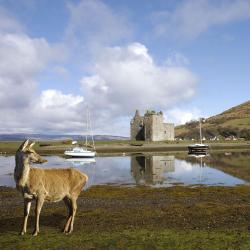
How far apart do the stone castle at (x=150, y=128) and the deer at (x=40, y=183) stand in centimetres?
13258

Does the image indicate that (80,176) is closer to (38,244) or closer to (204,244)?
(38,244)

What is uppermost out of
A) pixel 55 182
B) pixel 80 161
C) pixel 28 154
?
pixel 28 154

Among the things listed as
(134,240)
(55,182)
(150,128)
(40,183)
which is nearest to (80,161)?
(55,182)

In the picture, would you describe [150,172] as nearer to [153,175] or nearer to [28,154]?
[153,175]

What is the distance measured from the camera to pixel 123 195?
28.8 metres

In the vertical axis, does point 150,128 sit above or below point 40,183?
above

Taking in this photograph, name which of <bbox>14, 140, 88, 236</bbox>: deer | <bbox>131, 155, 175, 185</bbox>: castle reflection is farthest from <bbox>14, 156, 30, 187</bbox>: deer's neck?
<bbox>131, 155, 175, 185</bbox>: castle reflection

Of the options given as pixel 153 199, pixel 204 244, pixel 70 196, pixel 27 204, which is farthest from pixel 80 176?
pixel 153 199

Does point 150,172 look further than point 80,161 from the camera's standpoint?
No

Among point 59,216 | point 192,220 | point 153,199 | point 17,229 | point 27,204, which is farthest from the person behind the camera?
point 153,199

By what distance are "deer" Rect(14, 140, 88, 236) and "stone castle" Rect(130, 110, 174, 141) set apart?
133 meters

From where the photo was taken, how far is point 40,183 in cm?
1370

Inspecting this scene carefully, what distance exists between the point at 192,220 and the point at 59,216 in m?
6.15

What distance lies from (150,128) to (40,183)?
13480cm
